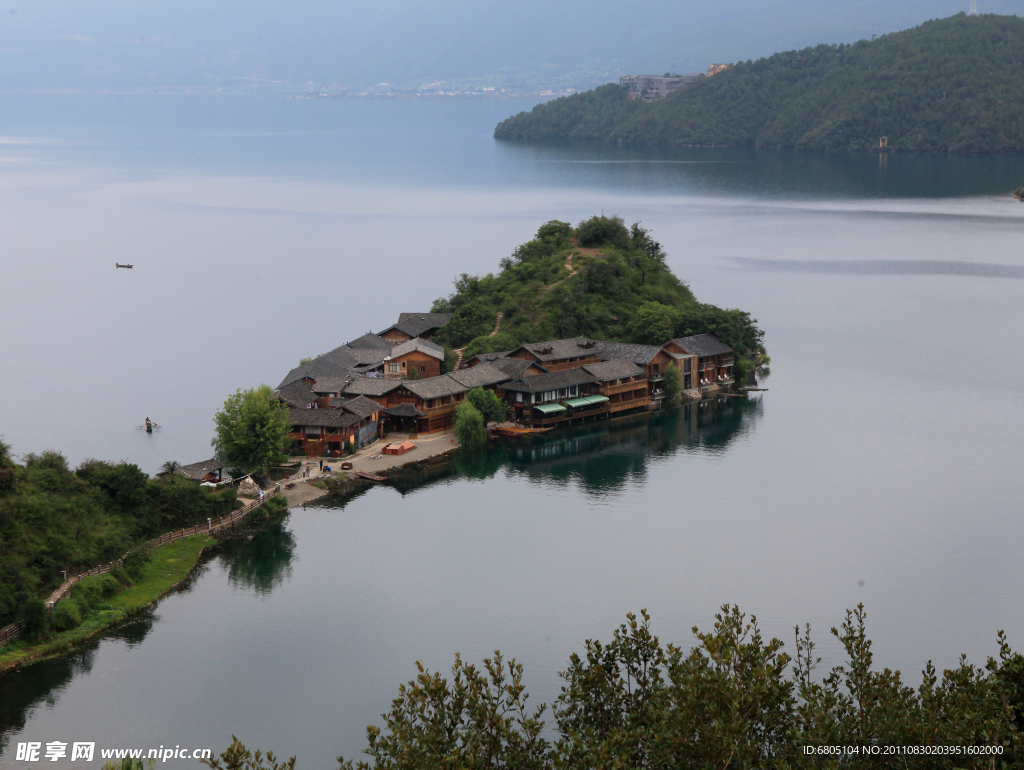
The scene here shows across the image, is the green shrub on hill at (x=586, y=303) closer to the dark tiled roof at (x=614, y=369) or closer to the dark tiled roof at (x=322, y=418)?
the dark tiled roof at (x=614, y=369)

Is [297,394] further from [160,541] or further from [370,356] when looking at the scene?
[160,541]

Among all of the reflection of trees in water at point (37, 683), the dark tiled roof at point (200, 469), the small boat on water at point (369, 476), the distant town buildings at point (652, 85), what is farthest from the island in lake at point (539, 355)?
the distant town buildings at point (652, 85)

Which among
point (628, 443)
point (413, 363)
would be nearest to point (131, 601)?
point (628, 443)

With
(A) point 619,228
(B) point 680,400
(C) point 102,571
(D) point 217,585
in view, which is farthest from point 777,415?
(C) point 102,571

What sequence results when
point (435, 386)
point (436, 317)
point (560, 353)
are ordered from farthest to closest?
point (436, 317)
point (560, 353)
point (435, 386)

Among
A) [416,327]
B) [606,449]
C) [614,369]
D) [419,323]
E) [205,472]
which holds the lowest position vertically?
[606,449]
